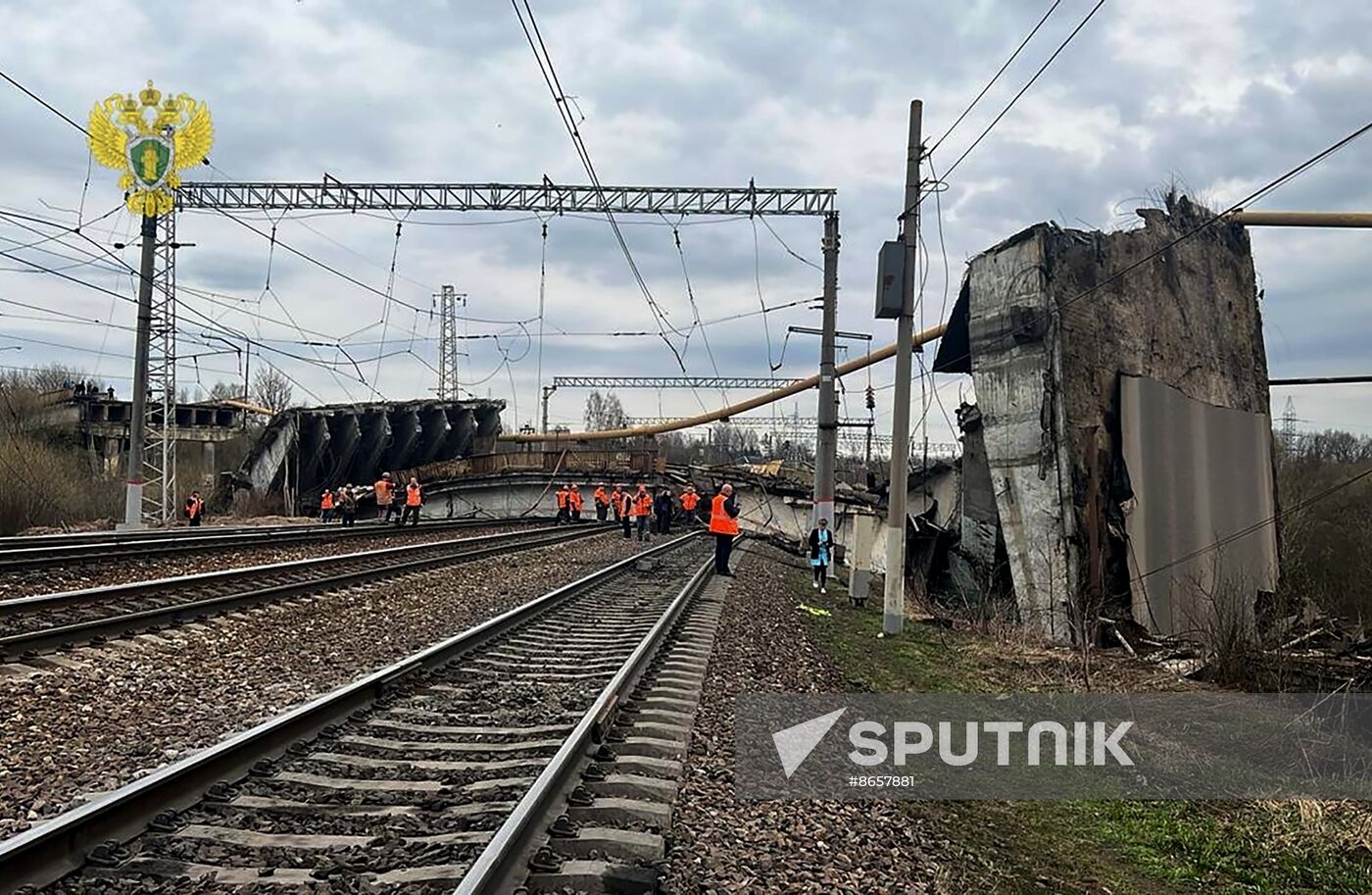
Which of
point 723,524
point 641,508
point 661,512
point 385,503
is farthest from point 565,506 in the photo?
point 723,524

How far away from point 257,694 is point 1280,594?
41.0ft

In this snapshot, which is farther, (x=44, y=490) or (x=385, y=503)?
(x=385, y=503)

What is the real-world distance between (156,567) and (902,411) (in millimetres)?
10245

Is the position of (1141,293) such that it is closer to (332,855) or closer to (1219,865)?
(1219,865)

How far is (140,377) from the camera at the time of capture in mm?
25797

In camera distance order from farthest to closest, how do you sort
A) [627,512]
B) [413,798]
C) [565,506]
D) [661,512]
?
[565,506] → [661,512] → [627,512] → [413,798]

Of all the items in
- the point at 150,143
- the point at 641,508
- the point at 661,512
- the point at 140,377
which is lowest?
the point at 661,512

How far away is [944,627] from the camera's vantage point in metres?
15.6

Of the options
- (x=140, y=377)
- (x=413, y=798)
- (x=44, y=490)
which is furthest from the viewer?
(x=44, y=490)

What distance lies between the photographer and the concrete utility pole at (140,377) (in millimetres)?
25625

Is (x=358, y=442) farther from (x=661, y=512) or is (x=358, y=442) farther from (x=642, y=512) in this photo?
(x=642, y=512)

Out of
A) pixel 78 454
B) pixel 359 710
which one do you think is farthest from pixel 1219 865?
pixel 78 454

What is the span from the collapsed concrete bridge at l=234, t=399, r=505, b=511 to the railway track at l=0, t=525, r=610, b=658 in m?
31.0

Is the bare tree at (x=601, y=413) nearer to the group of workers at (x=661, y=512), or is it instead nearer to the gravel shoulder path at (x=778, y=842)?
the group of workers at (x=661, y=512)
